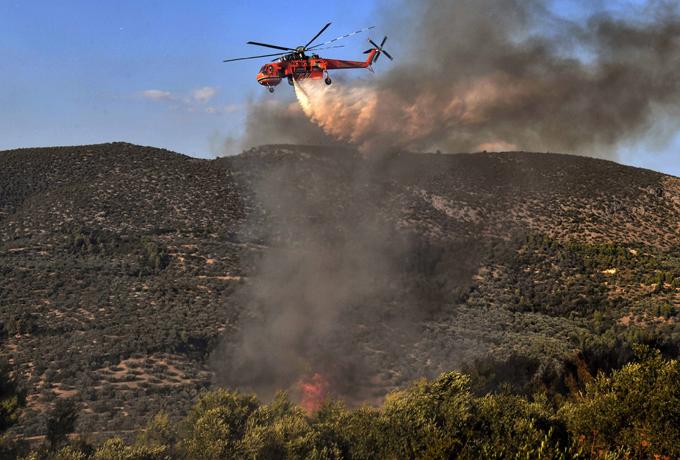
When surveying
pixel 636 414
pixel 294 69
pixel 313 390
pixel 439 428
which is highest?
pixel 294 69

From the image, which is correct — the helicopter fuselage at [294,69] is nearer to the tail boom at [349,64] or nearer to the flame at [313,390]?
the tail boom at [349,64]

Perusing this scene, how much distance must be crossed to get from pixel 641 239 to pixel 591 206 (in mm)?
11466

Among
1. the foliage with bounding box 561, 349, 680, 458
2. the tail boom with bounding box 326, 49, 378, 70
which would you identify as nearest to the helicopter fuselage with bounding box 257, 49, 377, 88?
the tail boom with bounding box 326, 49, 378, 70

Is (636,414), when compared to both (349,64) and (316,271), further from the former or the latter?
(316,271)

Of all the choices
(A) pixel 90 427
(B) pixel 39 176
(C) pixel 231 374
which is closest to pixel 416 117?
(C) pixel 231 374

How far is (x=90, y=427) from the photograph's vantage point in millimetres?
41062

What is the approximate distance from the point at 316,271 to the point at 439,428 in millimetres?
46790

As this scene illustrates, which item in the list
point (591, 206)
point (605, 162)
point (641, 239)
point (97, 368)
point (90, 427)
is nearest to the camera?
point (90, 427)

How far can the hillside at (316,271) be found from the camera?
5238cm

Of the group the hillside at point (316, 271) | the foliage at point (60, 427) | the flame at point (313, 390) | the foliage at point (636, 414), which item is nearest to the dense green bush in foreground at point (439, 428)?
the foliage at point (636, 414)

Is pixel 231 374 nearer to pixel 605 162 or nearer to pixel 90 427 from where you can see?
pixel 90 427

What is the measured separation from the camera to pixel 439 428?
112ft

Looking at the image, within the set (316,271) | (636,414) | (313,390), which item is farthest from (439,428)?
(316,271)

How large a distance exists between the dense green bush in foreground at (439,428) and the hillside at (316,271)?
9.53 m
